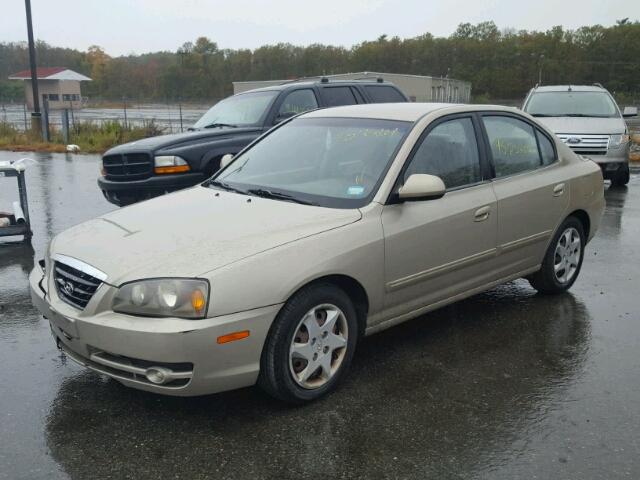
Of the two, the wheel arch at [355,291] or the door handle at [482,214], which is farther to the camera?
the door handle at [482,214]

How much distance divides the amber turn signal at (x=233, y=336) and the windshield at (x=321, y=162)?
1101 mm

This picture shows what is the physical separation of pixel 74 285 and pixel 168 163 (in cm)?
482

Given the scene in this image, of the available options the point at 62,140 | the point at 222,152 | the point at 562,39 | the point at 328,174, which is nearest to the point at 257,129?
the point at 222,152

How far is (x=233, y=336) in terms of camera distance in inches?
131

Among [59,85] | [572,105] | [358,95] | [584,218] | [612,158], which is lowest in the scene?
[612,158]

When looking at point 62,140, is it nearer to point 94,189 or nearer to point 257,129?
point 94,189

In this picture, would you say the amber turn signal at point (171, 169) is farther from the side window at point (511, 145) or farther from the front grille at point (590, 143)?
the front grille at point (590, 143)

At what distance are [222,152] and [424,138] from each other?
446 centimetres

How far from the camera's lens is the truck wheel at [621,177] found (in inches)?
465

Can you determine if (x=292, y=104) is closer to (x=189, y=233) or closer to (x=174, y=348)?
(x=189, y=233)

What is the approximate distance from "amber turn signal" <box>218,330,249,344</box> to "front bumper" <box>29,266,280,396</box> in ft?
0.06

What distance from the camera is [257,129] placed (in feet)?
29.5

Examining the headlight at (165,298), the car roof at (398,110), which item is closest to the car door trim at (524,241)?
the car roof at (398,110)

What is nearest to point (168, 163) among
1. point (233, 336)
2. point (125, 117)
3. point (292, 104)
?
point (292, 104)
